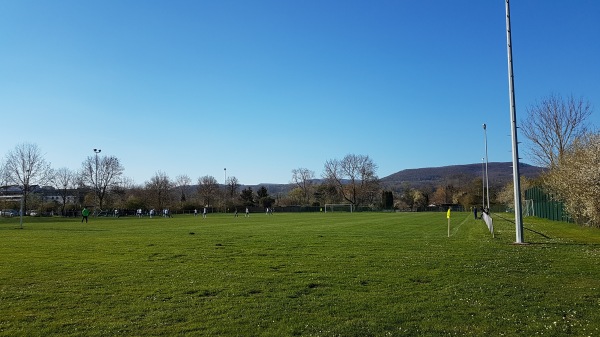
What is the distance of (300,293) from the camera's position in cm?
1065

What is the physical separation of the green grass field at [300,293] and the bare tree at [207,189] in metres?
119

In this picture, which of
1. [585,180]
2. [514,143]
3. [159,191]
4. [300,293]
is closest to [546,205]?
[585,180]

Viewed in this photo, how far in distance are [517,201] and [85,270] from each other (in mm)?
18192

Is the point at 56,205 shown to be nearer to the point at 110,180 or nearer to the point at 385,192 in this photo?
the point at 110,180

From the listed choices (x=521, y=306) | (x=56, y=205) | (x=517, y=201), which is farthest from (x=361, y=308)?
(x=56, y=205)

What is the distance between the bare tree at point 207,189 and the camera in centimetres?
13625

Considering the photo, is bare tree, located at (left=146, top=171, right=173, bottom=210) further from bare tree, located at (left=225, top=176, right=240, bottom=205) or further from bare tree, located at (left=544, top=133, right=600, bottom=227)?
bare tree, located at (left=544, top=133, right=600, bottom=227)

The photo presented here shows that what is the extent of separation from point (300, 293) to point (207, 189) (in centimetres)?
13092

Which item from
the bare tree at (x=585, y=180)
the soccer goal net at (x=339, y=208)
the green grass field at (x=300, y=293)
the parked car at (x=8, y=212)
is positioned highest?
the bare tree at (x=585, y=180)

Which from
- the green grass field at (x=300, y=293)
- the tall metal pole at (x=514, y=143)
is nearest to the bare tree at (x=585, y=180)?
the tall metal pole at (x=514, y=143)

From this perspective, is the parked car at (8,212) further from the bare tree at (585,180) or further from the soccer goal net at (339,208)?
the bare tree at (585,180)

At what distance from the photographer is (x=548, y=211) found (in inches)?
2026

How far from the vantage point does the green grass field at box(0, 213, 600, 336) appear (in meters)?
7.91

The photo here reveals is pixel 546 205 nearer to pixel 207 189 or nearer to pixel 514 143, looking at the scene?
pixel 514 143
